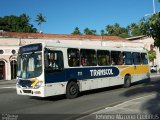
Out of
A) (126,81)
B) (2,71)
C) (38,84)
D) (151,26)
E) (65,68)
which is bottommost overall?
(126,81)

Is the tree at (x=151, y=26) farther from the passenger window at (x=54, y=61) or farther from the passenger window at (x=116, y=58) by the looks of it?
the passenger window at (x=116, y=58)

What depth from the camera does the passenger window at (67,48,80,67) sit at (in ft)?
52.6

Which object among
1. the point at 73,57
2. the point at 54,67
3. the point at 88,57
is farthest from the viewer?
the point at 88,57

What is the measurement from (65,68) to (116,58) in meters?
5.13

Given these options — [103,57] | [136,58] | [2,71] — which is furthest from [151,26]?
[2,71]

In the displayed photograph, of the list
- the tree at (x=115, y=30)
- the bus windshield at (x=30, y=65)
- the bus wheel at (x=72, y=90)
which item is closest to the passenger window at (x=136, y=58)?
the bus wheel at (x=72, y=90)

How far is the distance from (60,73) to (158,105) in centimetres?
511

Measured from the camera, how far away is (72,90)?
52.6ft

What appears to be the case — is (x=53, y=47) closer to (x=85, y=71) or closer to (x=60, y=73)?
(x=60, y=73)

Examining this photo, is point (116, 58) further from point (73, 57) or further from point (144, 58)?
point (73, 57)


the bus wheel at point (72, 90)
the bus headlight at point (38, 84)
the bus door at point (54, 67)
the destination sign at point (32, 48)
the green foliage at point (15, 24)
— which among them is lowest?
the bus wheel at point (72, 90)

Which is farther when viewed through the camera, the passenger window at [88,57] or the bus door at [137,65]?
the bus door at [137,65]

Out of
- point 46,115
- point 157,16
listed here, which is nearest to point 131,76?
point 157,16

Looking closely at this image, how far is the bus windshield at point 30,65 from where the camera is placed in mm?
14670
